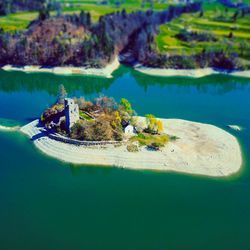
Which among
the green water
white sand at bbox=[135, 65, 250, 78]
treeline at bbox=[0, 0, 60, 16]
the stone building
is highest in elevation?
treeline at bbox=[0, 0, 60, 16]

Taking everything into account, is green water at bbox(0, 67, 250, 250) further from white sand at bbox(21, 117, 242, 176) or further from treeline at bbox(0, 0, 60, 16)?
treeline at bbox(0, 0, 60, 16)

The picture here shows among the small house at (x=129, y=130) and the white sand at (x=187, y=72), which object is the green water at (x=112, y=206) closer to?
the small house at (x=129, y=130)

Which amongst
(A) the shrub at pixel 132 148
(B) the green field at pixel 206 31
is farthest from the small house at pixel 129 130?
(B) the green field at pixel 206 31

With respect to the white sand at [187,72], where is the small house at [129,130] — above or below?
above

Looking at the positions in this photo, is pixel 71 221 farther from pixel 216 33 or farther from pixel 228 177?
pixel 216 33

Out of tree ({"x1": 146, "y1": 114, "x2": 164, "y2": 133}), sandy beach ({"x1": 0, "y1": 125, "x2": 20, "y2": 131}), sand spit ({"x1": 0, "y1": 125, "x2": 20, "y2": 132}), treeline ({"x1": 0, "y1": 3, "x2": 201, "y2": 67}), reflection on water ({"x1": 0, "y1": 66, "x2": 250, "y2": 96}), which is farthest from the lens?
treeline ({"x1": 0, "y1": 3, "x2": 201, "y2": 67})

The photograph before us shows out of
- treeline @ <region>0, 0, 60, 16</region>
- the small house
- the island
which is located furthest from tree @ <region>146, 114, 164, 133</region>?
treeline @ <region>0, 0, 60, 16</region>

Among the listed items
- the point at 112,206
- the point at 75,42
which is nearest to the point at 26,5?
the point at 75,42
